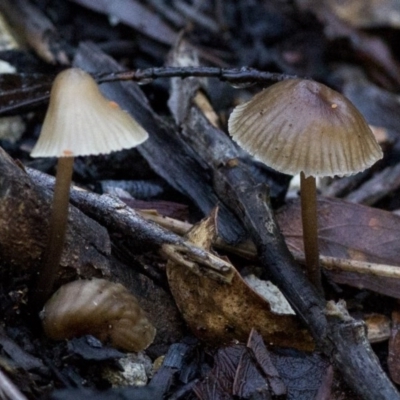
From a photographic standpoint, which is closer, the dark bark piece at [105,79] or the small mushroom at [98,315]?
the small mushroom at [98,315]

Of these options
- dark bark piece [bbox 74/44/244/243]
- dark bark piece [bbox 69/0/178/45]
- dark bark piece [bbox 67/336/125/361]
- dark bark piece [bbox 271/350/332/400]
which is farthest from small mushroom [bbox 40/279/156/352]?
dark bark piece [bbox 69/0/178/45]

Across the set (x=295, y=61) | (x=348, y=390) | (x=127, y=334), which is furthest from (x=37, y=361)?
(x=295, y=61)

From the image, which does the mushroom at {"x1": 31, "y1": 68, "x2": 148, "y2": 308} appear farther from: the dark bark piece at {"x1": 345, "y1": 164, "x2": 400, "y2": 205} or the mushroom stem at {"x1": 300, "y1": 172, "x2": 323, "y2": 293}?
the dark bark piece at {"x1": 345, "y1": 164, "x2": 400, "y2": 205}

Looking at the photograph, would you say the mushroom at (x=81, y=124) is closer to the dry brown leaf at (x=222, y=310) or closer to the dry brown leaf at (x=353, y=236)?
the dry brown leaf at (x=222, y=310)

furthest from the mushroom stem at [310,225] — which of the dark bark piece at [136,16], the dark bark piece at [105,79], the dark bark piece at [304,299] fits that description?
the dark bark piece at [136,16]

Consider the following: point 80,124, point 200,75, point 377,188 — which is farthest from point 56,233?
point 377,188

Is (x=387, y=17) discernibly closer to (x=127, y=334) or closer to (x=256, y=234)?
(x=256, y=234)

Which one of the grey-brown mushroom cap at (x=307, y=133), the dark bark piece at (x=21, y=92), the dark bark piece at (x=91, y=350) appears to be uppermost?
the dark bark piece at (x=21, y=92)
